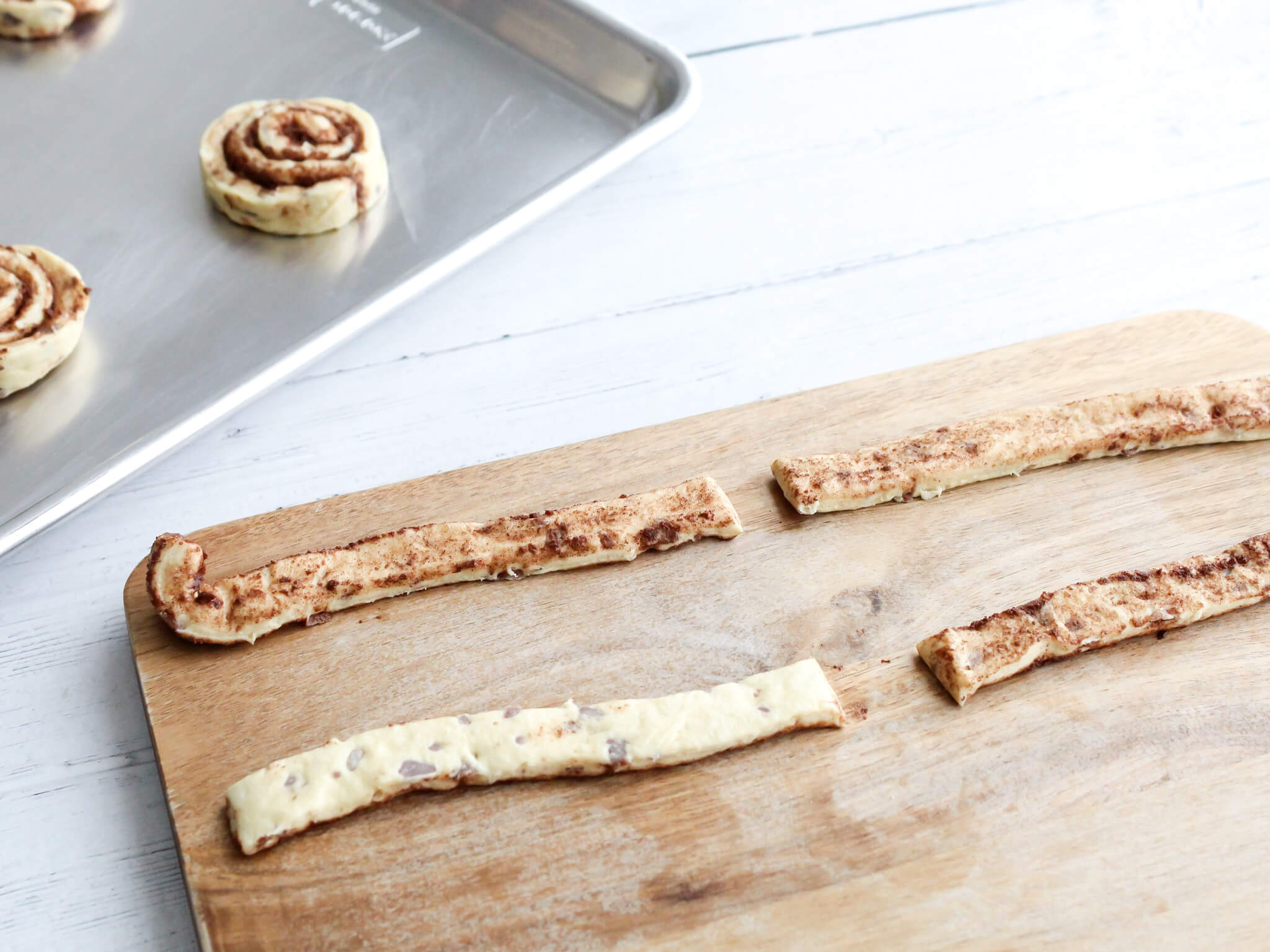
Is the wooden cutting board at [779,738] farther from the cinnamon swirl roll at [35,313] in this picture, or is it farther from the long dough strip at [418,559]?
the cinnamon swirl roll at [35,313]

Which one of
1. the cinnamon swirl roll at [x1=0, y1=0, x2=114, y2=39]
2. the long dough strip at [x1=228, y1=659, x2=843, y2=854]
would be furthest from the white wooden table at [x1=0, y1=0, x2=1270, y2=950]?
the cinnamon swirl roll at [x1=0, y1=0, x2=114, y2=39]

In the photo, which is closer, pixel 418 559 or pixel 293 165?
pixel 418 559

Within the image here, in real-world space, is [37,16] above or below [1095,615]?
below

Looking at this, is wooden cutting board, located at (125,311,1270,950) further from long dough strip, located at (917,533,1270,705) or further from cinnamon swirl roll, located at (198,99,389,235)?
cinnamon swirl roll, located at (198,99,389,235)

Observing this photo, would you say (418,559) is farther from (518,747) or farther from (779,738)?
(779,738)

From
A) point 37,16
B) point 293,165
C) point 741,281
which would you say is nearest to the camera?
point 293,165

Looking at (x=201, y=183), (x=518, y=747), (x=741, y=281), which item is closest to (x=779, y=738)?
(x=518, y=747)

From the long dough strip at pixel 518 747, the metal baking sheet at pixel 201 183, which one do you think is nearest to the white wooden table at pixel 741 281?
the metal baking sheet at pixel 201 183

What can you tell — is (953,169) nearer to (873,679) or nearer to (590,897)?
(873,679)
